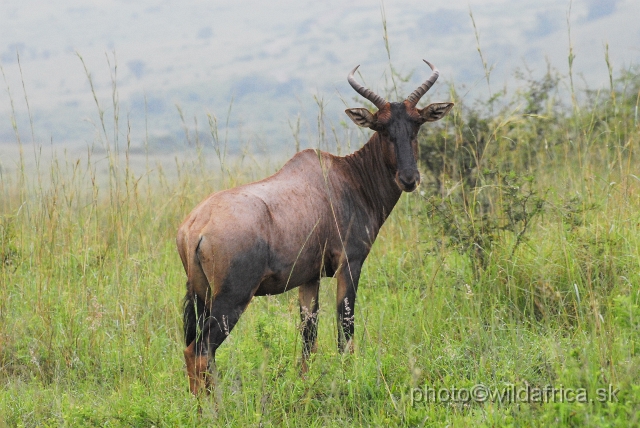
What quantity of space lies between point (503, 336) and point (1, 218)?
5101mm

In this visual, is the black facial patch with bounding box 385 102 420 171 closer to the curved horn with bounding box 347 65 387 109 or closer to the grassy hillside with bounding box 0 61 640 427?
the curved horn with bounding box 347 65 387 109

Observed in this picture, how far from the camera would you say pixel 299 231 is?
507 cm

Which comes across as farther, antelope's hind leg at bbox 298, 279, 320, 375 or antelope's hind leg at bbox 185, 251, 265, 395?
antelope's hind leg at bbox 298, 279, 320, 375

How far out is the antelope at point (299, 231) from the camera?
182 inches

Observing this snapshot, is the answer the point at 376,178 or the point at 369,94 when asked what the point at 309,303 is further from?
the point at 369,94

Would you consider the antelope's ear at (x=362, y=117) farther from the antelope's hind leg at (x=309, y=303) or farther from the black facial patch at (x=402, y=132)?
the antelope's hind leg at (x=309, y=303)

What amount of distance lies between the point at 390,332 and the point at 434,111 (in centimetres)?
205

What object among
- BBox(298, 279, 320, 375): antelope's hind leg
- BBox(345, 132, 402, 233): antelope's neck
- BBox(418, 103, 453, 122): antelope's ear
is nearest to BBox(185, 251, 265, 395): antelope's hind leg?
BBox(298, 279, 320, 375): antelope's hind leg

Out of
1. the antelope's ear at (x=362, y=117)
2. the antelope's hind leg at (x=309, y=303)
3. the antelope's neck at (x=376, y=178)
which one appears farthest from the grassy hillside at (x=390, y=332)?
the antelope's ear at (x=362, y=117)

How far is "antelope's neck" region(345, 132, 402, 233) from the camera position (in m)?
5.98

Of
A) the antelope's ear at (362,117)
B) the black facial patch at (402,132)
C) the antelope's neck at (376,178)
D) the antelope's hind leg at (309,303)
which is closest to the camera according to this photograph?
the antelope's hind leg at (309,303)

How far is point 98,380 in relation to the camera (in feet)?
17.7

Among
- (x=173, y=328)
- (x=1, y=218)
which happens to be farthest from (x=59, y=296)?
(x=1, y=218)

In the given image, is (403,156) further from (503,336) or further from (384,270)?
(503,336)
